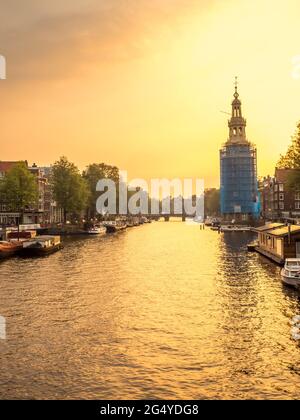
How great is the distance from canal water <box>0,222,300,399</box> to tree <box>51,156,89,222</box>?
3873 inches

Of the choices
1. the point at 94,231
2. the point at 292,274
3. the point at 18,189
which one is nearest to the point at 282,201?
the point at 94,231

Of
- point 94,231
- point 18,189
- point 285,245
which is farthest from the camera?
point 94,231

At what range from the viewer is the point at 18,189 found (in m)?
123

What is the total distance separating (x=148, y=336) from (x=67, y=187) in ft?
414

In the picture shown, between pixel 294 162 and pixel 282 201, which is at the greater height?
pixel 294 162

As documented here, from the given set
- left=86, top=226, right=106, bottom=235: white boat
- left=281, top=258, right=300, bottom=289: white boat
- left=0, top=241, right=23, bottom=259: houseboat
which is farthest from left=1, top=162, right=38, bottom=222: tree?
left=281, top=258, right=300, bottom=289: white boat

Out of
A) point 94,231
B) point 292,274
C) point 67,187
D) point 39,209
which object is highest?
point 67,187

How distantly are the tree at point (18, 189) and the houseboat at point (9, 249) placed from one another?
41.0 meters

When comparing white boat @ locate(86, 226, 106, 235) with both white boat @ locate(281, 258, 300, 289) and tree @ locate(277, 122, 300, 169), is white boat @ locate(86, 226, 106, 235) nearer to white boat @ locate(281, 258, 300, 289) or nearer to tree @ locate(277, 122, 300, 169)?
tree @ locate(277, 122, 300, 169)

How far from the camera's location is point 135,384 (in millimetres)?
22516

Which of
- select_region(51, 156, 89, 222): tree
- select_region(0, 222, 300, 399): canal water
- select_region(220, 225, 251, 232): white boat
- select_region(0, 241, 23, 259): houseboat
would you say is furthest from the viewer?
select_region(220, 225, 251, 232): white boat

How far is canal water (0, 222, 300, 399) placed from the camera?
22.4 meters

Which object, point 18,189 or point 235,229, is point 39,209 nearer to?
point 18,189

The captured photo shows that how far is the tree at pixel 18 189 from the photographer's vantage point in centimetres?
12281
